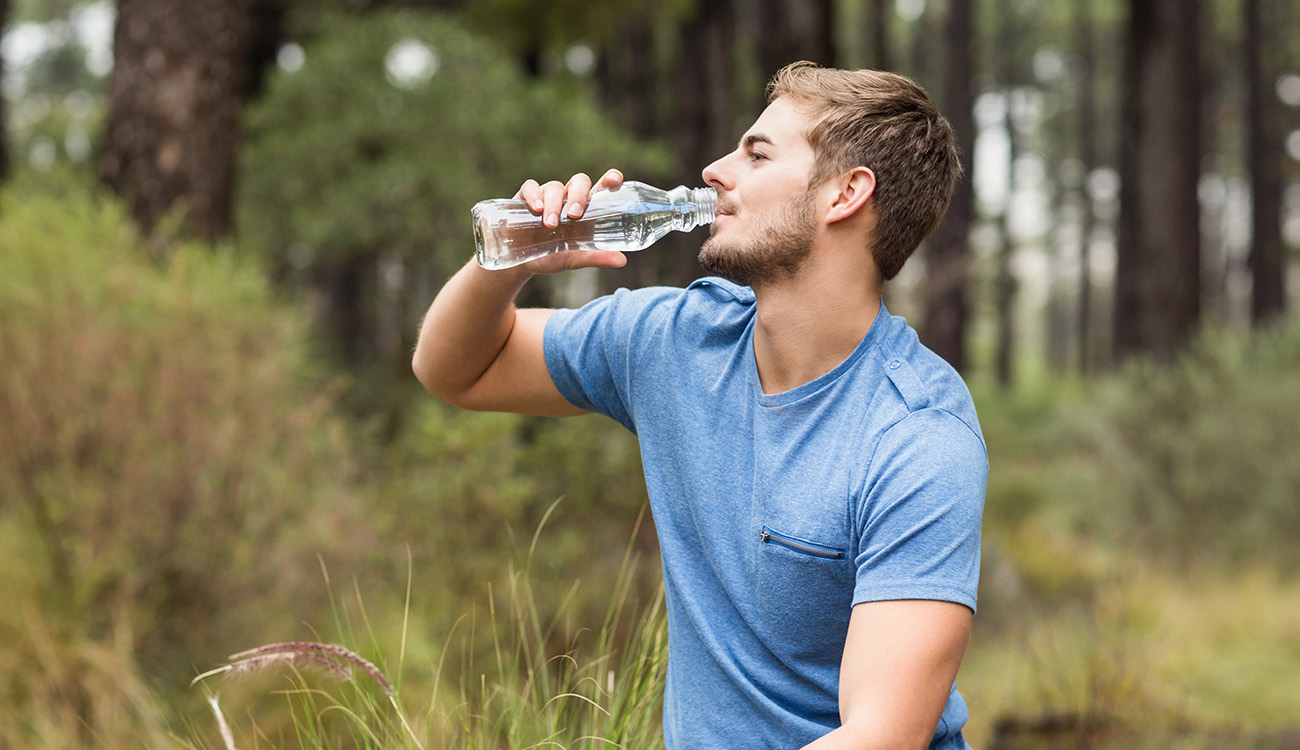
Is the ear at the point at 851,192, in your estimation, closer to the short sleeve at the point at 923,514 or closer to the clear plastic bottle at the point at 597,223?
the clear plastic bottle at the point at 597,223

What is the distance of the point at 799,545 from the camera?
1.85 metres

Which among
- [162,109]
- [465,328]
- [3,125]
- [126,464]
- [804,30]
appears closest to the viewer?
[465,328]

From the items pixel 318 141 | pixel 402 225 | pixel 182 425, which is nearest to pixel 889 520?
pixel 182 425

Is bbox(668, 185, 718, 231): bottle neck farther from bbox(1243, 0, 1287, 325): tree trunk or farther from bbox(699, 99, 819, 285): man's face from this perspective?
bbox(1243, 0, 1287, 325): tree trunk

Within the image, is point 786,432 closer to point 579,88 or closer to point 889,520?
point 889,520

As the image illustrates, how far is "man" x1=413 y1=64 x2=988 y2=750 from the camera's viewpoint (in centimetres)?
169

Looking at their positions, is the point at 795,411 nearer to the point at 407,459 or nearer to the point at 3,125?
the point at 407,459

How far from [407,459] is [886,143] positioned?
5.68m

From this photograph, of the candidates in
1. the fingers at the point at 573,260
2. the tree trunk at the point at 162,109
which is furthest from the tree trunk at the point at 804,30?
the fingers at the point at 573,260

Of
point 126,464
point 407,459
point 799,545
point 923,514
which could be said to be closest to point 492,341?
point 799,545

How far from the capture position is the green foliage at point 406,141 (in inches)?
328

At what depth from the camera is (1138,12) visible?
34.7 ft

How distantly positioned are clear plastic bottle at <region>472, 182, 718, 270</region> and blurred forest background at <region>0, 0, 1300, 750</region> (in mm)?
571

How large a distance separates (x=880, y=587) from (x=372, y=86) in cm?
785
